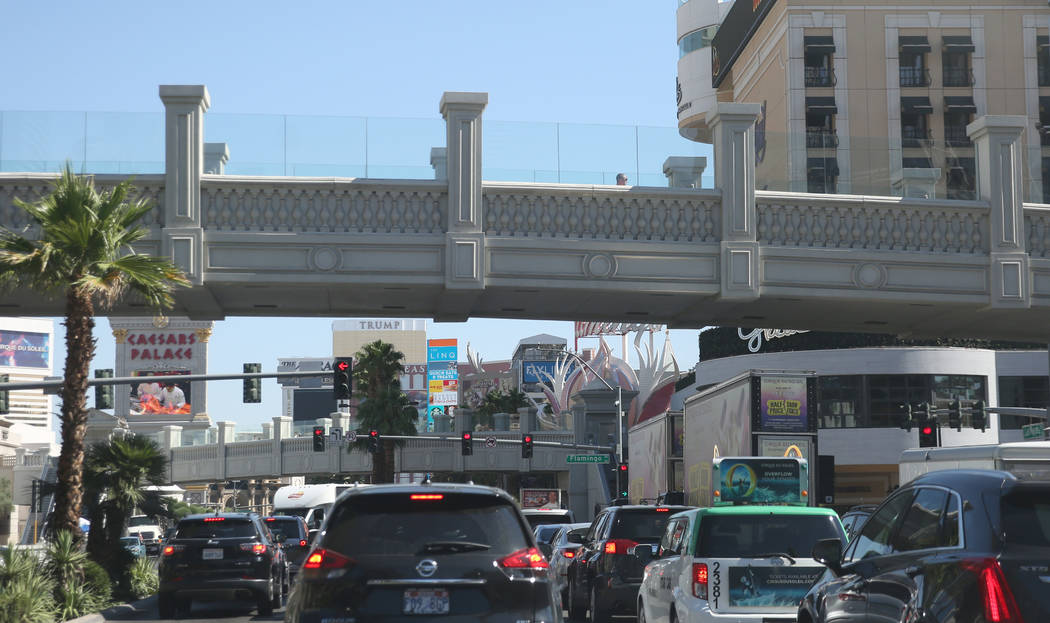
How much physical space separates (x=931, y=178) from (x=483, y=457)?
62166mm

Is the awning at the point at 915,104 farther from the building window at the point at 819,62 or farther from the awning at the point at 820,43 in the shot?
the awning at the point at 820,43

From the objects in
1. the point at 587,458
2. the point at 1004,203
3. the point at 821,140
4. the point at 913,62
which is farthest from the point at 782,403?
the point at 913,62

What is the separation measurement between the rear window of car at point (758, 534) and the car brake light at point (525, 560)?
402cm

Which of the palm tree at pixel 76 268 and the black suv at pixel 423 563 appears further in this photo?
the palm tree at pixel 76 268

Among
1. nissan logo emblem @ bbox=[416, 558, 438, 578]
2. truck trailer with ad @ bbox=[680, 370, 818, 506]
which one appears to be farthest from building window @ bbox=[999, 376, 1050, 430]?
nissan logo emblem @ bbox=[416, 558, 438, 578]

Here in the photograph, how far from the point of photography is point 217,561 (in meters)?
21.0

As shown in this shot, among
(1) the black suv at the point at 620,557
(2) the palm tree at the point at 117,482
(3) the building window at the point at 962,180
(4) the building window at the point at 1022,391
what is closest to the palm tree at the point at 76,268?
(2) the palm tree at the point at 117,482

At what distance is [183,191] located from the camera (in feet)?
79.5

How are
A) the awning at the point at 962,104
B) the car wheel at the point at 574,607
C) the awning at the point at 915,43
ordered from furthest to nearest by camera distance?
1. the awning at the point at 915,43
2. the awning at the point at 962,104
3. the car wheel at the point at 574,607

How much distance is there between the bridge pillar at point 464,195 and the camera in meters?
24.3

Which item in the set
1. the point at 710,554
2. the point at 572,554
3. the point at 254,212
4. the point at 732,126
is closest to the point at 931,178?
the point at 732,126

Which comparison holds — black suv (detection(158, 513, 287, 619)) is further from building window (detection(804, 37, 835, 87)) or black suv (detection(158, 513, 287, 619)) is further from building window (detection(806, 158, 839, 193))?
building window (detection(804, 37, 835, 87))

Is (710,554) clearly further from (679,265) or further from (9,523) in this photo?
(9,523)

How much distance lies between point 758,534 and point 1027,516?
20.5ft
